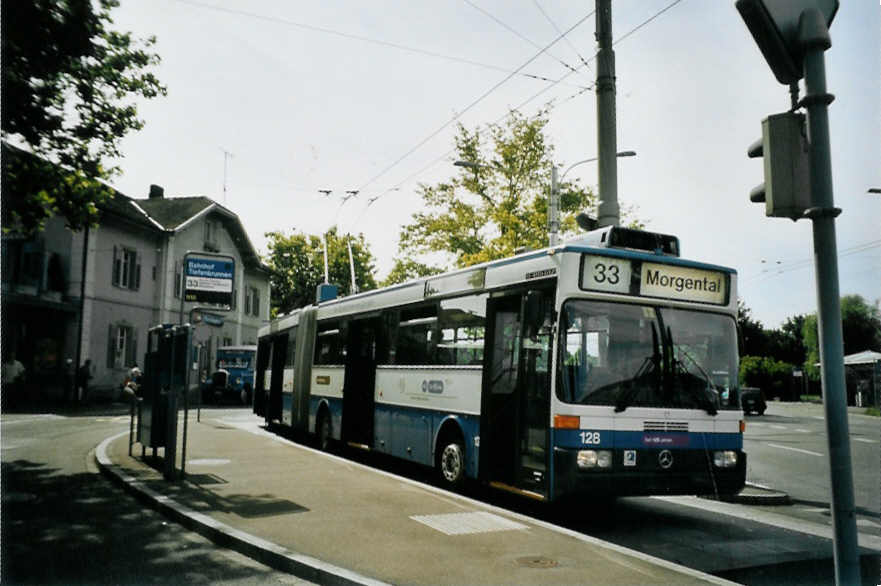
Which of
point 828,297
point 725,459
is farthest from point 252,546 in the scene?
point 725,459

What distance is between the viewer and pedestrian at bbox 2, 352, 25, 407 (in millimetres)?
24797

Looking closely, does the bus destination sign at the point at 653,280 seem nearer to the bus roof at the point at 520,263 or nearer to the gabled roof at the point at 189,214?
the bus roof at the point at 520,263

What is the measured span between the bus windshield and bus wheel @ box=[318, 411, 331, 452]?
8.39 m

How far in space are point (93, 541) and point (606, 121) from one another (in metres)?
9.32

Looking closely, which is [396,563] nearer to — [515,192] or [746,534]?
[746,534]

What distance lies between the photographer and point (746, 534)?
26.2 feet

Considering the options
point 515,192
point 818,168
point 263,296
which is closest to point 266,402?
point 515,192

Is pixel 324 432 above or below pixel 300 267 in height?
below

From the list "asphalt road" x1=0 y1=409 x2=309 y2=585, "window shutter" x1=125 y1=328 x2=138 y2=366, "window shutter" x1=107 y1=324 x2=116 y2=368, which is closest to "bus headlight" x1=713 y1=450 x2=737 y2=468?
"asphalt road" x1=0 y1=409 x2=309 y2=585

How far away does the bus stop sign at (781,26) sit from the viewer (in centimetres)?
368

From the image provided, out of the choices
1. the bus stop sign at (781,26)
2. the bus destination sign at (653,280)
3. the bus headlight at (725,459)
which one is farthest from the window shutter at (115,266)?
the bus stop sign at (781,26)

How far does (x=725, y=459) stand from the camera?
8.42m

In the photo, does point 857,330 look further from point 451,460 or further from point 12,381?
point 451,460

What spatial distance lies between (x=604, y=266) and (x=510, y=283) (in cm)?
141
